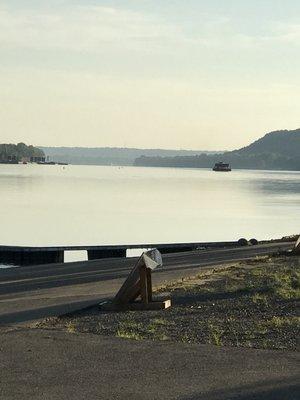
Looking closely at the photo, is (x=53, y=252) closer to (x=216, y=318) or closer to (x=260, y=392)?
(x=216, y=318)

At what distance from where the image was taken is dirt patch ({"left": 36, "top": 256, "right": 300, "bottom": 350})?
10734mm

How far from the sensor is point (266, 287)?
15680 millimetres

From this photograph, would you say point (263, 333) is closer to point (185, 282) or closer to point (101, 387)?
point (101, 387)

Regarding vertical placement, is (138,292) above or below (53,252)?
above

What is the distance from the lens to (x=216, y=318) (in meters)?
12.2

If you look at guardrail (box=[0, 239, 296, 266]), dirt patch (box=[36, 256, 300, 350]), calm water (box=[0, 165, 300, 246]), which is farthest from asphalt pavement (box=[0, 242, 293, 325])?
calm water (box=[0, 165, 300, 246])

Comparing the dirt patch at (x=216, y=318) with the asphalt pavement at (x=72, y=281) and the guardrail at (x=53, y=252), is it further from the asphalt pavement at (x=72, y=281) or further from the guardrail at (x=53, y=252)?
the guardrail at (x=53, y=252)

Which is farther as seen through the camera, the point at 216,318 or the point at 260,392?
the point at 216,318

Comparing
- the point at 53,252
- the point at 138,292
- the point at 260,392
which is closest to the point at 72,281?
the point at 138,292

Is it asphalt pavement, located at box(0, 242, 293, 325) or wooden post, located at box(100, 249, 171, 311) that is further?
→ asphalt pavement, located at box(0, 242, 293, 325)

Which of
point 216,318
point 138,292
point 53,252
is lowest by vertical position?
point 53,252

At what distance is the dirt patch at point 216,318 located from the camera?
1073 cm

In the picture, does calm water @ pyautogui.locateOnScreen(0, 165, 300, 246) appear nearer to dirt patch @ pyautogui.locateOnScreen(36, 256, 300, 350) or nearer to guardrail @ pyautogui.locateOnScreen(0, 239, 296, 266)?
guardrail @ pyautogui.locateOnScreen(0, 239, 296, 266)

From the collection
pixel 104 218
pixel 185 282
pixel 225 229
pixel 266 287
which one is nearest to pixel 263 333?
pixel 266 287
